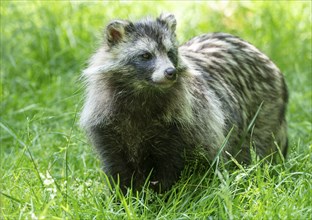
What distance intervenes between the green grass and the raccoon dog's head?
1.56 feet

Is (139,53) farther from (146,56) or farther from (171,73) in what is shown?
(171,73)

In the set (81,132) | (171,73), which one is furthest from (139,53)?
(81,132)

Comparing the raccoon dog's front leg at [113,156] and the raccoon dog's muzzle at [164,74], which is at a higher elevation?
the raccoon dog's muzzle at [164,74]

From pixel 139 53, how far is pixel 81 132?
132 cm

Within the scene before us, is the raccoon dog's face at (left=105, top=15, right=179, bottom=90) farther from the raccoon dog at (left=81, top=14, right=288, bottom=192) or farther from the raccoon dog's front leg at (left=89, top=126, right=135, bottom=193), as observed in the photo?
the raccoon dog's front leg at (left=89, top=126, right=135, bottom=193)

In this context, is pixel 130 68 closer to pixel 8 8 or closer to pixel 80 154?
pixel 80 154

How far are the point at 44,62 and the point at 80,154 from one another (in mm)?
2627

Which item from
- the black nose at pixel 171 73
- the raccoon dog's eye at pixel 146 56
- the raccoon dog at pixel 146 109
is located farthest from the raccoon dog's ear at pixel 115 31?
the black nose at pixel 171 73

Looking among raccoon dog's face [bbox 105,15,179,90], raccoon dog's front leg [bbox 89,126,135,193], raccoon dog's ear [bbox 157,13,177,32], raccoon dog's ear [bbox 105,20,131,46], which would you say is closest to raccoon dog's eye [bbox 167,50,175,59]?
raccoon dog's face [bbox 105,15,179,90]

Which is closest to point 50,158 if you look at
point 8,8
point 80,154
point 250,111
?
point 80,154

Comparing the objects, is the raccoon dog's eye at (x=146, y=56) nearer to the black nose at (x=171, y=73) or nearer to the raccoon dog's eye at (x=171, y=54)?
the raccoon dog's eye at (x=171, y=54)

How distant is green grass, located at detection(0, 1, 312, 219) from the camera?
5.52m

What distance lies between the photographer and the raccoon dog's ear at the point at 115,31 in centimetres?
625

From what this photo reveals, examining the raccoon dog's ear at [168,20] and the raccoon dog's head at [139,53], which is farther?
the raccoon dog's ear at [168,20]
